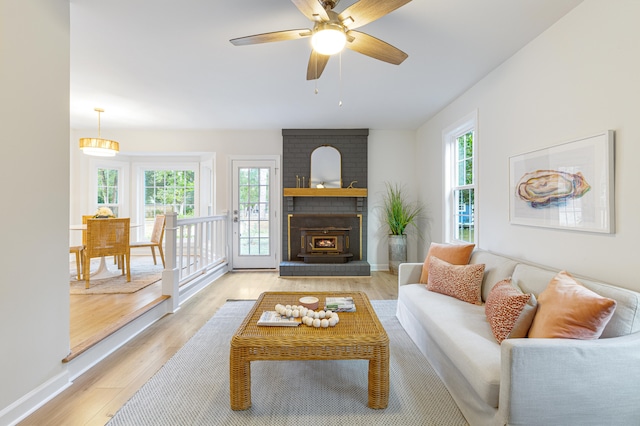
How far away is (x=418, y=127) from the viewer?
5234 mm

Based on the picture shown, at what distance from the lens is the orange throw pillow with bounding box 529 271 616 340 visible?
4.59 ft

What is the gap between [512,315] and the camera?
1.69 m

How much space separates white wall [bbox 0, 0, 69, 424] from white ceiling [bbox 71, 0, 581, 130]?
1.73ft

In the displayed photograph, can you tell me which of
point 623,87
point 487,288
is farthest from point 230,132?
point 623,87

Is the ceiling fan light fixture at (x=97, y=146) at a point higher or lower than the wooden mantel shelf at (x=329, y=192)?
higher

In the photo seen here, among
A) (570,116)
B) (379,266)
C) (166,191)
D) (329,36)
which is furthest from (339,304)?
(166,191)

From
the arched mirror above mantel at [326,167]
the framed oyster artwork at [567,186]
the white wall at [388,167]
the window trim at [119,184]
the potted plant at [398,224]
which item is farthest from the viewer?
the window trim at [119,184]

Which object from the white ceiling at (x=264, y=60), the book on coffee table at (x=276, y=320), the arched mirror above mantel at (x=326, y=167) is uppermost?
the white ceiling at (x=264, y=60)

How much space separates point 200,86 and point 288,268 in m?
2.86

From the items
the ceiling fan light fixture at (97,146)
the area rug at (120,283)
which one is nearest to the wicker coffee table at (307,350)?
the area rug at (120,283)

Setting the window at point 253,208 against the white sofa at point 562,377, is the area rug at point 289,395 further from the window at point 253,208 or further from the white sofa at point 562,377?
the window at point 253,208

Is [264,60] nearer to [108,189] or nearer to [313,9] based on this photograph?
[313,9]

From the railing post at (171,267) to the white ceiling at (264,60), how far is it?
4.98 feet

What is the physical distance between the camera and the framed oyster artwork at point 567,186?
6.03 ft
